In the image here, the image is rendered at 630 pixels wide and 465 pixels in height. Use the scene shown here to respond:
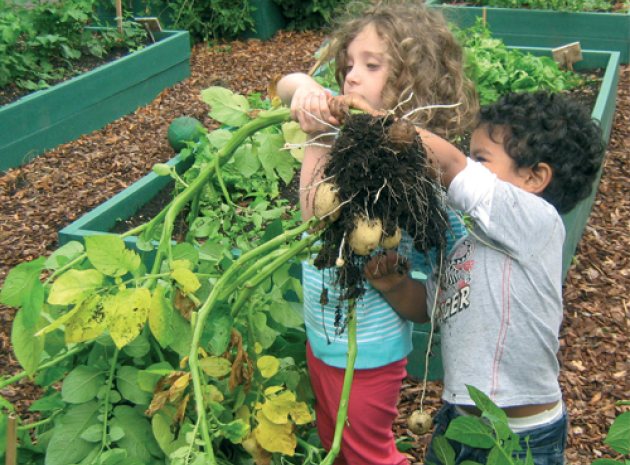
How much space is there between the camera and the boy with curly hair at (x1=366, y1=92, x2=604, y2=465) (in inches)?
74.8

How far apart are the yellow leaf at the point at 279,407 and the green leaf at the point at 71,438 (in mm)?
404

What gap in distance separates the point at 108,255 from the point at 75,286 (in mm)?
96

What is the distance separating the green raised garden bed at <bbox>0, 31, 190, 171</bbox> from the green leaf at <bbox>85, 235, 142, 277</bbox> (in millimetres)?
4164

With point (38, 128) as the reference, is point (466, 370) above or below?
above

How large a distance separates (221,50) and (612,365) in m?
5.94

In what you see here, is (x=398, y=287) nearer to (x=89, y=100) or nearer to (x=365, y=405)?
(x=365, y=405)

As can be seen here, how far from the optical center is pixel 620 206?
520 centimetres

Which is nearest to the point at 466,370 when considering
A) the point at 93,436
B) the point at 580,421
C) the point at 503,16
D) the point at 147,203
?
the point at 93,436

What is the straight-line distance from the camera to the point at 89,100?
638 centimetres

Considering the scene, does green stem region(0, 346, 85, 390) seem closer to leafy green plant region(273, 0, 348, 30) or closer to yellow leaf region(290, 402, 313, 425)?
yellow leaf region(290, 402, 313, 425)

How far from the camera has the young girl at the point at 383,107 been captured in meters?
2.16

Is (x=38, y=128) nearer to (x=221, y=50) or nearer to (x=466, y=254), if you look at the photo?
(x=221, y=50)

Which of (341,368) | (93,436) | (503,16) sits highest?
(93,436)

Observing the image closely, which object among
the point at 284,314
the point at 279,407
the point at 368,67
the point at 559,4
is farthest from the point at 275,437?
the point at 559,4
